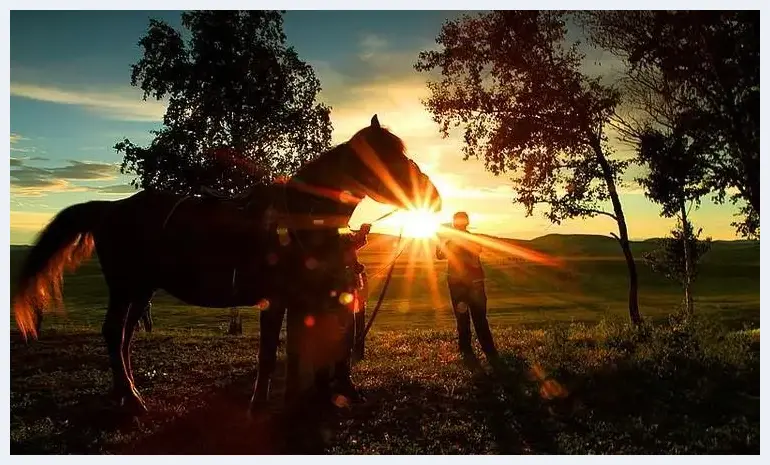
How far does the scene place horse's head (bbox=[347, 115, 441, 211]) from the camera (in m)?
6.19

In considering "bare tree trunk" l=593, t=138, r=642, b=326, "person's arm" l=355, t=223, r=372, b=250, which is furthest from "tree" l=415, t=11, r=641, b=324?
"person's arm" l=355, t=223, r=372, b=250

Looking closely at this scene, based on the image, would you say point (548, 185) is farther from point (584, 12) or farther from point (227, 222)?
point (227, 222)

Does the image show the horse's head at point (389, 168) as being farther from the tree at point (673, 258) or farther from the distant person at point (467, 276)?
the tree at point (673, 258)

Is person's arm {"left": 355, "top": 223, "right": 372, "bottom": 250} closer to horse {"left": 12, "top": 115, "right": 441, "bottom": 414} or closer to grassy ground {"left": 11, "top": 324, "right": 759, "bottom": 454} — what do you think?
horse {"left": 12, "top": 115, "right": 441, "bottom": 414}

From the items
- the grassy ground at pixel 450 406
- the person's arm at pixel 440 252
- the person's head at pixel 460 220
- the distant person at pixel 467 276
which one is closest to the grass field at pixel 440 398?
the grassy ground at pixel 450 406

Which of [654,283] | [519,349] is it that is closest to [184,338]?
[519,349]

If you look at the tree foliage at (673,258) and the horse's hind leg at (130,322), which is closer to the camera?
the horse's hind leg at (130,322)

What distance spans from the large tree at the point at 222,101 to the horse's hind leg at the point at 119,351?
718 centimetres

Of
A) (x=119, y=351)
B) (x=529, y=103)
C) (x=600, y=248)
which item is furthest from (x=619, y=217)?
(x=600, y=248)

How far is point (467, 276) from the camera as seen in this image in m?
9.82

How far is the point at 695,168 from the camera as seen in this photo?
8.91m

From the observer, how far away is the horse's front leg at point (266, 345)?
6137 millimetres

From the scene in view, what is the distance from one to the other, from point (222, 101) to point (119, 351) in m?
7.71

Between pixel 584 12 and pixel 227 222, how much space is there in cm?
848
